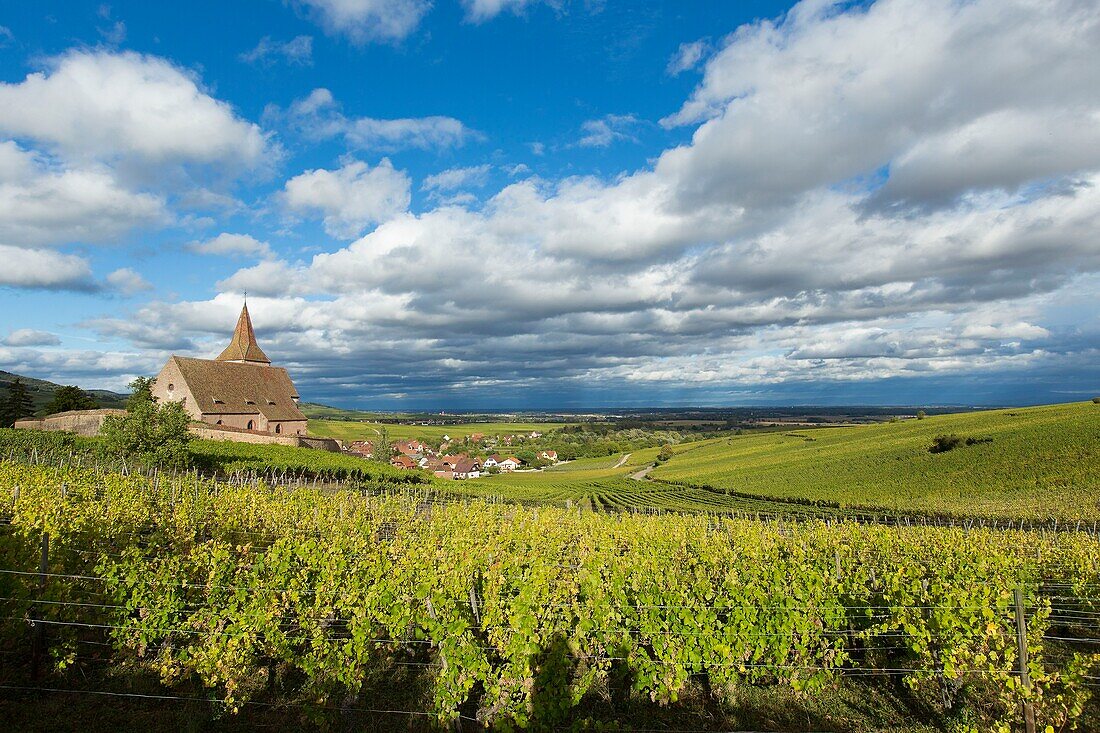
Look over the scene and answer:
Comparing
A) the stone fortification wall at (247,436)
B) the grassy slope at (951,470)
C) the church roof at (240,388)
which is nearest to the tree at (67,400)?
the church roof at (240,388)

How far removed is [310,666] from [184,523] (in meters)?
7.53

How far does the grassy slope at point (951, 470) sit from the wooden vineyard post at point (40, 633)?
1852 inches

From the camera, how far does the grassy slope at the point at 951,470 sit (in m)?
39.2

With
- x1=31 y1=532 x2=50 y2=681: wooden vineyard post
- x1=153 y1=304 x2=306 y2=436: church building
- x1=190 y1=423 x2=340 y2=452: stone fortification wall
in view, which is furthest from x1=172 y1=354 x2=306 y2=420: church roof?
x1=31 y1=532 x2=50 y2=681: wooden vineyard post

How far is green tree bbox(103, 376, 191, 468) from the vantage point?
28.6 meters

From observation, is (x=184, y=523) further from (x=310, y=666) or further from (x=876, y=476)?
(x=876, y=476)

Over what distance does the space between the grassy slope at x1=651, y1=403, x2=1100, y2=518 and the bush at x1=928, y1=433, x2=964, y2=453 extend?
3.10 ft

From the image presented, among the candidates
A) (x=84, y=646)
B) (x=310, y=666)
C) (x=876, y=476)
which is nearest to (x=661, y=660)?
(x=310, y=666)

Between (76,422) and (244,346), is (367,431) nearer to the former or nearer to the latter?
(244,346)

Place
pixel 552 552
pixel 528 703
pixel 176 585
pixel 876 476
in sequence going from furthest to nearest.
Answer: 1. pixel 876 476
2. pixel 552 552
3. pixel 176 585
4. pixel 528 703

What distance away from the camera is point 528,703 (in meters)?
6.88

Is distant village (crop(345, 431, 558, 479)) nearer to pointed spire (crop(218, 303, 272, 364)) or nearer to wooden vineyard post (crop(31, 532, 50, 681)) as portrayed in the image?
pointed spire (crop(218, 303, 272, 364))

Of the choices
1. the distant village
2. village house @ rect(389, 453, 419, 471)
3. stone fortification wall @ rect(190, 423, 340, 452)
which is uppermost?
stone fortification wall @ rect(190, 423, 340, 452)

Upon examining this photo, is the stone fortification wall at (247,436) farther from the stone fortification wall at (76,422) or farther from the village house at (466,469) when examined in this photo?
the village house at (466,469)
